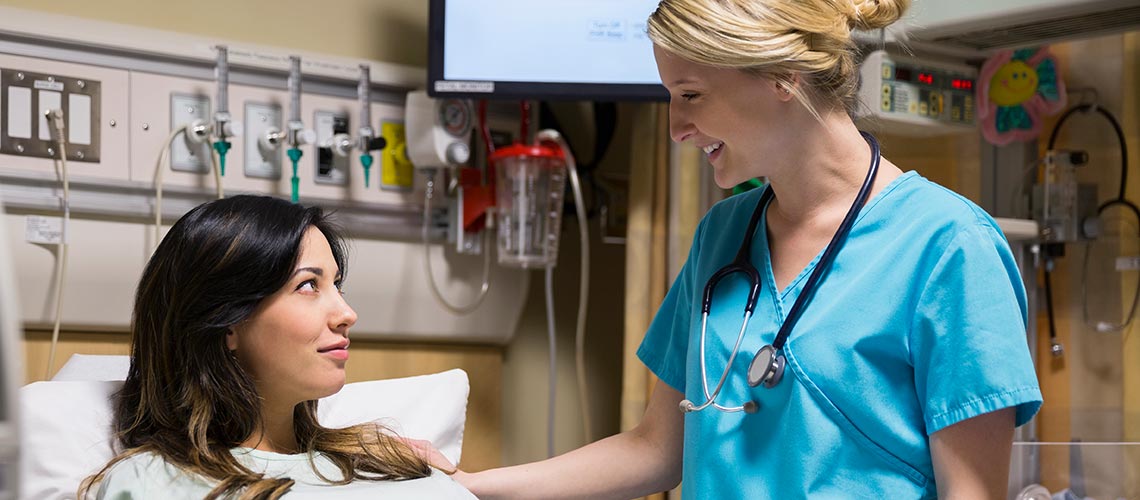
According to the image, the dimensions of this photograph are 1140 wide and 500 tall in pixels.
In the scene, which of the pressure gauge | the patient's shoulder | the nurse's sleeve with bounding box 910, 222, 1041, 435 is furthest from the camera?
the pressure gauge

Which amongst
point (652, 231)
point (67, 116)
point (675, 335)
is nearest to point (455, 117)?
point (652, 231)

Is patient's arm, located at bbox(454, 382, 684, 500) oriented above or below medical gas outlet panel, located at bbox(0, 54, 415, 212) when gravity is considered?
below

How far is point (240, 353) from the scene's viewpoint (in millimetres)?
1375

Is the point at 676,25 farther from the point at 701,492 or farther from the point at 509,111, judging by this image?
the point at 509,111

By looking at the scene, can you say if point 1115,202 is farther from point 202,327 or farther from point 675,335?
point 202,327

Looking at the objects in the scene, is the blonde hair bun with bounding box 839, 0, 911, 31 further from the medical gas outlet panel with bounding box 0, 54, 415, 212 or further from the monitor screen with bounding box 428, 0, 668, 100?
the medical gas outlet panel with bounding box 0, 54, 415, 212

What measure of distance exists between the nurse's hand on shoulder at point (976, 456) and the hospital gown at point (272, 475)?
544 mm

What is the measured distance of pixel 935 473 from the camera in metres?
1.17

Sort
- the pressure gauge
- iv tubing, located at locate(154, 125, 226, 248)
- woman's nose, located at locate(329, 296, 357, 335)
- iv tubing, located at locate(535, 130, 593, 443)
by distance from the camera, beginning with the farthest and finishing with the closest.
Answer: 1. iv tubing, located at locate(535, 130, 593, 443)
2. the pressure gauge
3. iv tubing, located at locate(154, 125, 226, 248)
4. woman's nose, located at locate(329, 296, 357, 335)

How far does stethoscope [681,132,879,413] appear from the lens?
4.09 ft

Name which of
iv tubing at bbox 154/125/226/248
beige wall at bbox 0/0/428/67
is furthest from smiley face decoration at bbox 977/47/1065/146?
iv tubing at bbox 154/125/226/248

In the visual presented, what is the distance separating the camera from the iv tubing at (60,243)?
72.4 inches

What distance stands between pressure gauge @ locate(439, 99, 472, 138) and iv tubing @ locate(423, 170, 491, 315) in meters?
0.10

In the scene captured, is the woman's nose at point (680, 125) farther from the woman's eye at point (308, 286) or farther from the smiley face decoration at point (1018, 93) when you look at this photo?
the smiley face decoration at point (1018, 93)
